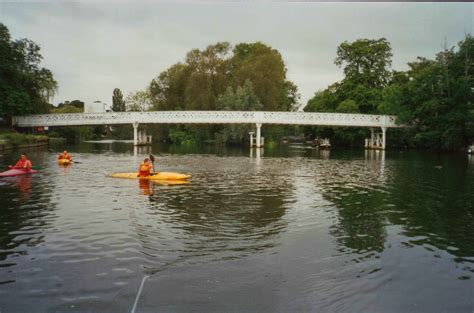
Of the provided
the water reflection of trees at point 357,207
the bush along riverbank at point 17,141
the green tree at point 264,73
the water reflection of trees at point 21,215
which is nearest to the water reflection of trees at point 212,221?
the water reflection of trees at point 357,207

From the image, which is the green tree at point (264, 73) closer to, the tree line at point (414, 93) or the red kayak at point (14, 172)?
the tree line at point (414, 93)

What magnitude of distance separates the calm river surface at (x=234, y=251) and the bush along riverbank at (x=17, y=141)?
35.9 metres

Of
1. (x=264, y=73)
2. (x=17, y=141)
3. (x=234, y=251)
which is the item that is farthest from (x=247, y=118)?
(x=234, y=251)

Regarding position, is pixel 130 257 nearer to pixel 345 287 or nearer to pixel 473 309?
pixel 345 287

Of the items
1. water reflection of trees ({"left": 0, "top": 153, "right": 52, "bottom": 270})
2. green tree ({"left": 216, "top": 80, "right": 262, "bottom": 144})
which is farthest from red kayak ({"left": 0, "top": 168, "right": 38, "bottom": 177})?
green tree ({"left": 216, "top": 80, "right": 262, "bottom": 144})

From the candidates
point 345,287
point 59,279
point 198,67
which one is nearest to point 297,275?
point 345,287

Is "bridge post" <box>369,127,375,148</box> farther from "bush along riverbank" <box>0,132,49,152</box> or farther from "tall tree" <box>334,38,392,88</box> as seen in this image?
"bush along riverbank" <box>0,132,49,152</box>

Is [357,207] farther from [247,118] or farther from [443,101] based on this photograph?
[247,118]

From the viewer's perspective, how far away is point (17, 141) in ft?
184

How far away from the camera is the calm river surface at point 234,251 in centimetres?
834

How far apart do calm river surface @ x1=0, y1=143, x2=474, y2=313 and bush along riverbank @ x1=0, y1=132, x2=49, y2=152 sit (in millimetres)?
35853

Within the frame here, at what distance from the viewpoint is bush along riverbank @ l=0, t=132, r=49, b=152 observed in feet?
171

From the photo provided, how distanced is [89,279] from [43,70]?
2765 inches

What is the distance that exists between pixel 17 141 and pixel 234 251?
175 ft
